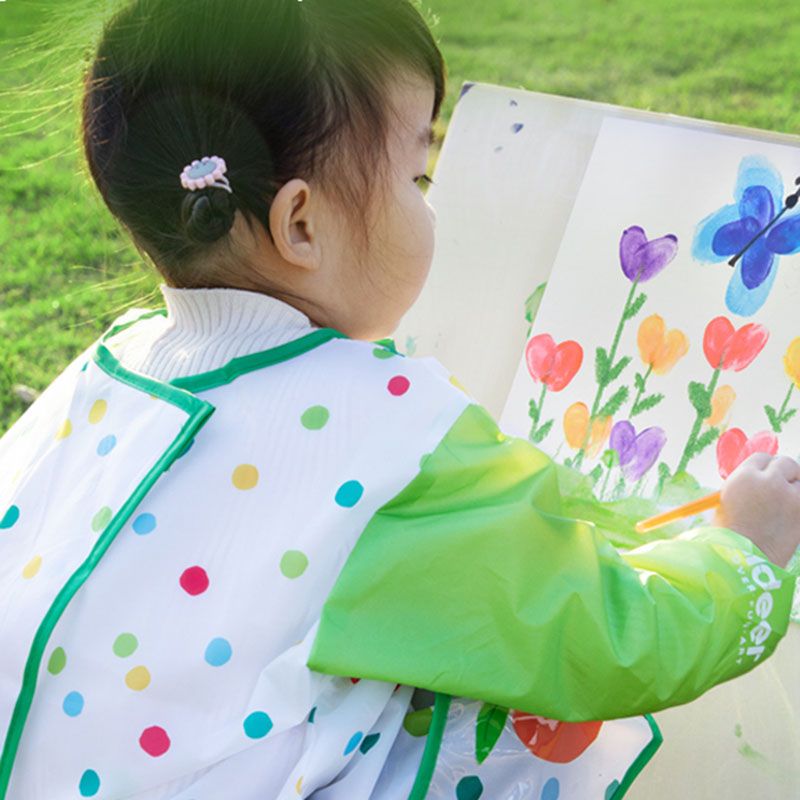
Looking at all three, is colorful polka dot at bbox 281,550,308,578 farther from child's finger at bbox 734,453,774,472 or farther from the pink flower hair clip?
child's finger at bbox 734,453,774,472

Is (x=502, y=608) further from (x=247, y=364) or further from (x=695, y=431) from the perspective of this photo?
(x=695, y=431)

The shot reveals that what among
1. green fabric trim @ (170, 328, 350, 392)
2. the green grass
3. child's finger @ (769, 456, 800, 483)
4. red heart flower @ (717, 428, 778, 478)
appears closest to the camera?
green fabric trim @ (170, 328, 350, 392)

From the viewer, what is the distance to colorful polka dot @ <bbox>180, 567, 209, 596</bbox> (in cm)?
109

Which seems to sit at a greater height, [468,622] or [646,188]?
[646,188]

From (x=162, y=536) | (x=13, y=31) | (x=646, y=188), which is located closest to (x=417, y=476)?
(x=162, y=536)

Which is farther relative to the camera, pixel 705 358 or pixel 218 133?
pixel 705 358

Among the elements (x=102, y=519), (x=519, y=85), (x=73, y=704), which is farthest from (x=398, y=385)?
(x=519, y=85)

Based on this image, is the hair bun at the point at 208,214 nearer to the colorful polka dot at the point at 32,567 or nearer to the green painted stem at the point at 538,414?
the colorful polka dot at the point at 32,567

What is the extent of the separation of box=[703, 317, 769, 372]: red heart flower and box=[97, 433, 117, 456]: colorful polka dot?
777 millimetres

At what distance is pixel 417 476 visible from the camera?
42.5 inches

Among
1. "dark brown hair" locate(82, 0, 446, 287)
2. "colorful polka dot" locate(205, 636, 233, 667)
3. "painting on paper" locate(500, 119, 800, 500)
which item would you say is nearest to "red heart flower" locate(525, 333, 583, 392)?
"painting on paper" locate(500, 119, 800, 500)

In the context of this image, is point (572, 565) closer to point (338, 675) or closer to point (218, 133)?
point (338, 675)

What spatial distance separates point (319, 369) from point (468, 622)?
0.87 ft

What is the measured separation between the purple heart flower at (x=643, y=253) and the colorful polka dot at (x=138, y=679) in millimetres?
891
